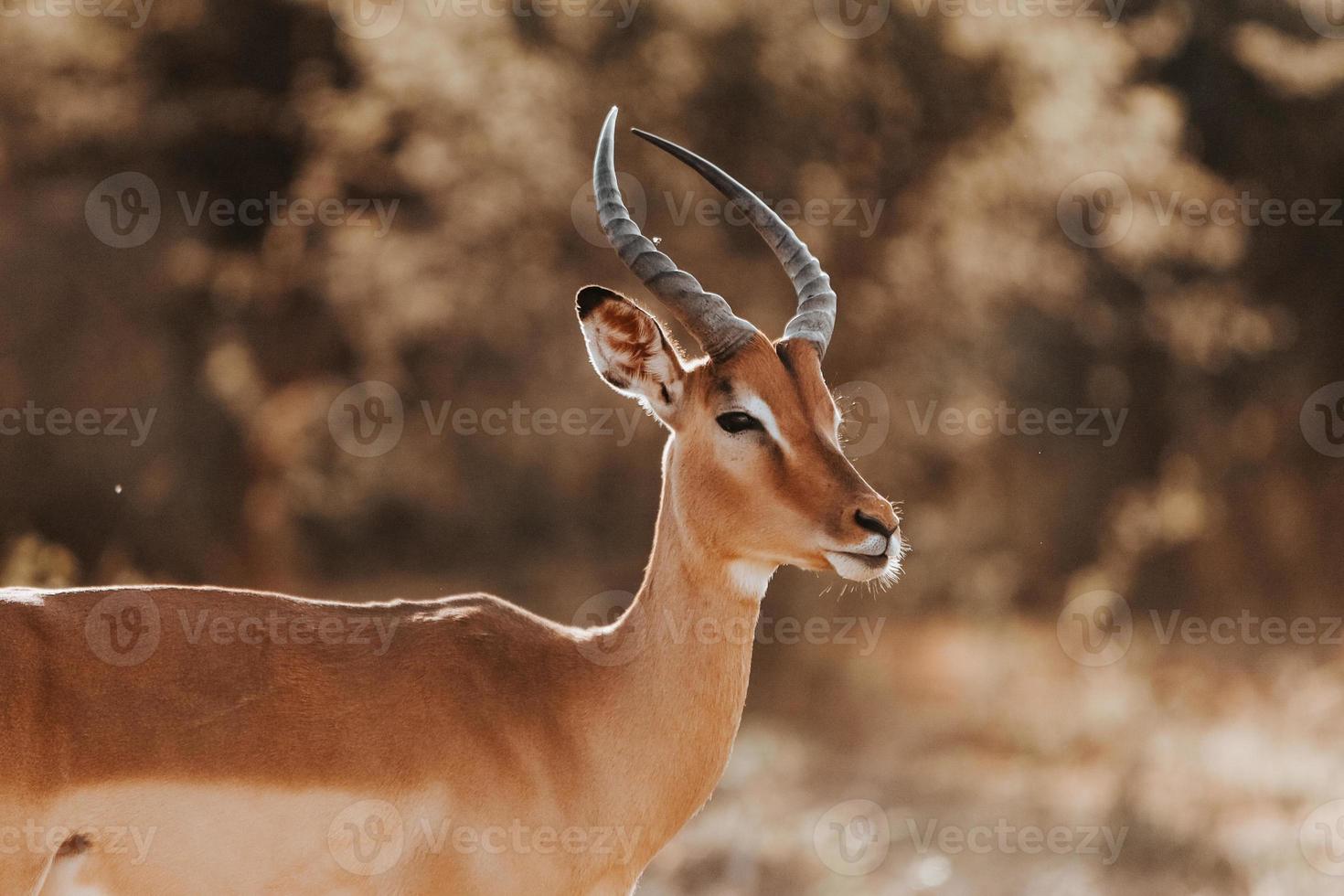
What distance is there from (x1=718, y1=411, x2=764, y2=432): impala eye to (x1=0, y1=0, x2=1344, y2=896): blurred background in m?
9.60

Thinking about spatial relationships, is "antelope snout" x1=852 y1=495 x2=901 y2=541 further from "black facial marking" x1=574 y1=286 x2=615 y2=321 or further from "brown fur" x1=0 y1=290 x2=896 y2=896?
"black facial marking" x1=574 y1=286 x2=615 y2=321

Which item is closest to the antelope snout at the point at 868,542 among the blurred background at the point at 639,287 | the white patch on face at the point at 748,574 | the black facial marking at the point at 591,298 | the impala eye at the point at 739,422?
the white patch on face at the point at 748,574

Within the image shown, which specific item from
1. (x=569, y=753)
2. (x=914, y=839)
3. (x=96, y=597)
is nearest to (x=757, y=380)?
(x=569, y=753)

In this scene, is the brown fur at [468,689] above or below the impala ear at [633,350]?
below

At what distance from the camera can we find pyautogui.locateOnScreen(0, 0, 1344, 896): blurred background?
717 inches

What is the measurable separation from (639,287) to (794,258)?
36.1 ft

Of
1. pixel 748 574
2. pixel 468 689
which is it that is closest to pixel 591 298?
pixel 748 574

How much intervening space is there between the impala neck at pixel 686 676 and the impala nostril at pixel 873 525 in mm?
542

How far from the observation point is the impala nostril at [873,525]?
5.99 m

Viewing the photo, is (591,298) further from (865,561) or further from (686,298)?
(865,561)

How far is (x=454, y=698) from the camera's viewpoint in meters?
5.95

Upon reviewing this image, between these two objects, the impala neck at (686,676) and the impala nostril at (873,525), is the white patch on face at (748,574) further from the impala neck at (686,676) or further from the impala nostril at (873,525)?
the impala nostril at (873,525)

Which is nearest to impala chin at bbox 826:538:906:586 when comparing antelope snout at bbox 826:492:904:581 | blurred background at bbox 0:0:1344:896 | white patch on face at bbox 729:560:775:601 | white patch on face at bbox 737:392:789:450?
antelope snout at bbox 826:492:904:581

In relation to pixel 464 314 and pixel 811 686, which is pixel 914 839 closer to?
pixel 811 686
